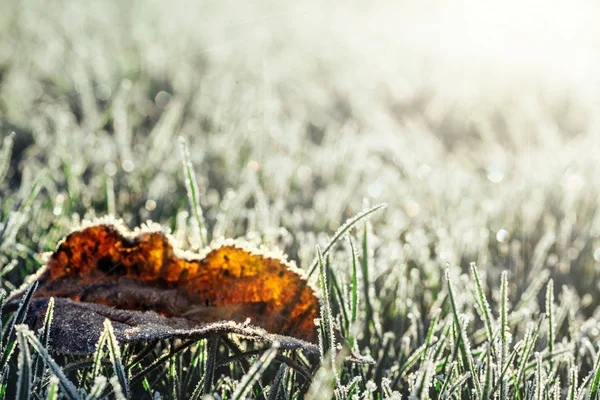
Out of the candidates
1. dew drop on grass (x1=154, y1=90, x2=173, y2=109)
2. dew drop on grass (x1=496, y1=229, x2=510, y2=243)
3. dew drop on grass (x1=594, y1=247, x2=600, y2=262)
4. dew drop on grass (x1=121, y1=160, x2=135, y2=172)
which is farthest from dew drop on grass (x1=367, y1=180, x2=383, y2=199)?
dew drop on grass (x1=154, y1=90, x2=173, y2=109)

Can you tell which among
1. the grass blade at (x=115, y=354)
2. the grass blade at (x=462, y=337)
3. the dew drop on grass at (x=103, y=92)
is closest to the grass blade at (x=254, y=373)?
the grass blade at (x=115, y=354)

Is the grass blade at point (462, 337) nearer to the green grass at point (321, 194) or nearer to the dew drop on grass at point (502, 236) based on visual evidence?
the green grass at point (321, 194)

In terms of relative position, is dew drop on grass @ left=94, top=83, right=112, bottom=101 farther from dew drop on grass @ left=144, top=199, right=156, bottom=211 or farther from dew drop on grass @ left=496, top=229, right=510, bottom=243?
dew drop on grass @ left=496, top=229, right=510, bottom=243

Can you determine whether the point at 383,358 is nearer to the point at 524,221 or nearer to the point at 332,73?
the point at 524,221

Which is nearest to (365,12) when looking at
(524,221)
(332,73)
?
(332,73)

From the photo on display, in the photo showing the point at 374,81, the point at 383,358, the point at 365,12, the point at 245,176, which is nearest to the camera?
the point at 383,358

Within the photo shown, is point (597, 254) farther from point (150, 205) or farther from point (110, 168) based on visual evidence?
point (110, 168)

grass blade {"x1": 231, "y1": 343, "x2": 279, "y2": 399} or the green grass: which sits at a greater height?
the green grass

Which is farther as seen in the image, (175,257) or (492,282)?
(492,282)

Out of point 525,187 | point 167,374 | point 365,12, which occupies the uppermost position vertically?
point 365,12
